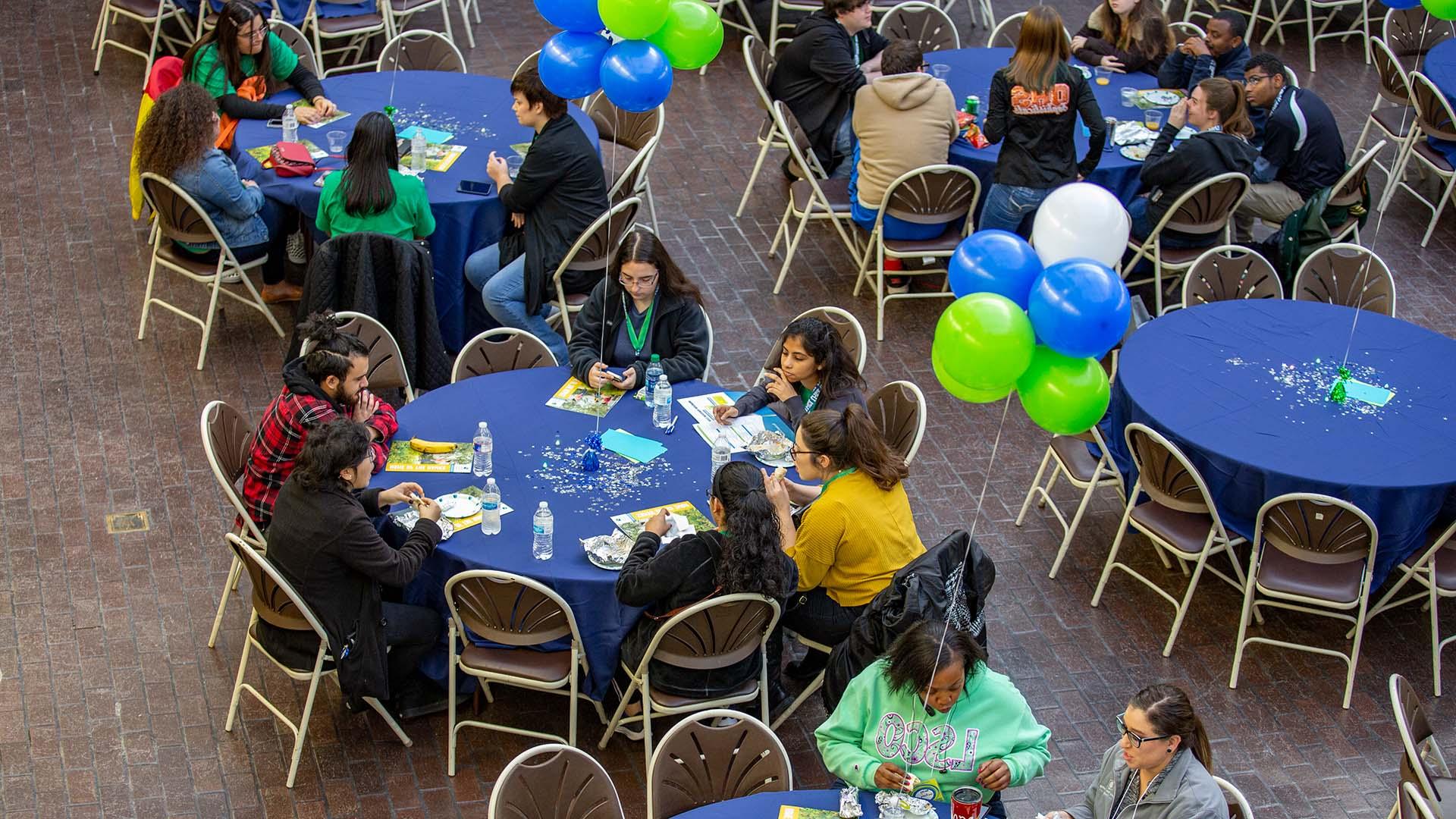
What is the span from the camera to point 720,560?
211 inches

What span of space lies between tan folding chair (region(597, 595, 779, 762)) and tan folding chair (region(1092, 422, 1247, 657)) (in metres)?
1.93

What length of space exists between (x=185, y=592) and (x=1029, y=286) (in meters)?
3.82

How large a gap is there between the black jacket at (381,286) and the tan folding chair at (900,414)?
2271 mm

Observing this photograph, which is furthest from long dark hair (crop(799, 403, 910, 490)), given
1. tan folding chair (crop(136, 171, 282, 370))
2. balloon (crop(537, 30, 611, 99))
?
tan folding chair (crop(136, 171, 282, 370))

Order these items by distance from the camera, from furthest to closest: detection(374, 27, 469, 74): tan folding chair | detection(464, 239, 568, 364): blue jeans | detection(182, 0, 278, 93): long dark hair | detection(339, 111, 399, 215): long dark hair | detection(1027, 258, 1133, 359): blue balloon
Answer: detection(374, 27, 469, 74): tan folding chair → detection(182, 0, 278, 93): long dark hair → detection(464, 239, 568, 364): blue jeans → detection(339, 111, 399, 215): long dark hair → detection(1027, 258, 1133, 359): blue balloon

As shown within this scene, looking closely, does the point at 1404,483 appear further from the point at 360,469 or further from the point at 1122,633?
the point at 360,469

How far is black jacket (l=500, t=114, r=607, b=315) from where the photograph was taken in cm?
764

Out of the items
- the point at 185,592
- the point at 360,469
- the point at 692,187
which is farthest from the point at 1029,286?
the point at 692,187

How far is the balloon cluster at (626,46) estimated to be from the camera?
6316mm

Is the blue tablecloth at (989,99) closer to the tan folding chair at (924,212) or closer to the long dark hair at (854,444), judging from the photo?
the tan folding chair at (924,212)

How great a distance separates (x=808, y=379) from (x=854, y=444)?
919mm

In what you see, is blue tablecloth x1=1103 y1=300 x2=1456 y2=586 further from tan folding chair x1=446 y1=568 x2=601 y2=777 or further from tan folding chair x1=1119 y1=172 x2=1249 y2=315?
tan folding chair x1=446 y1=568 x2=601 y2=777

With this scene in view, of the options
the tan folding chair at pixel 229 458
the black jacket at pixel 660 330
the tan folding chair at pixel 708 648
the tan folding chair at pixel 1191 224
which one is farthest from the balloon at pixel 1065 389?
the tan folding chair at pixel 1191 224

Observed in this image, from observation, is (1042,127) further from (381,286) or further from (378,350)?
(378,350)
